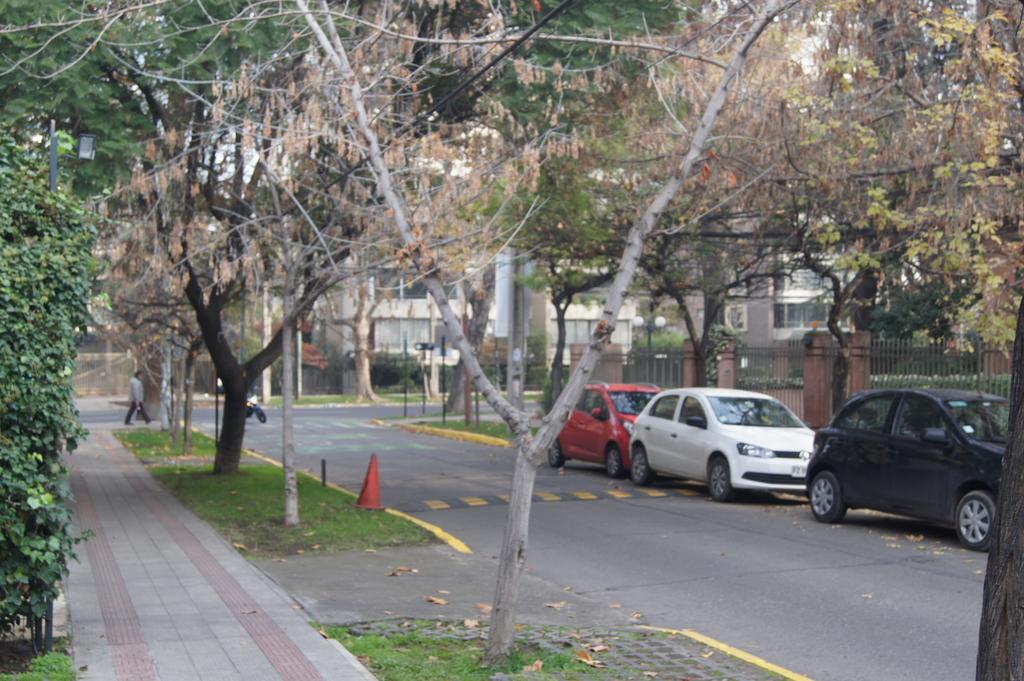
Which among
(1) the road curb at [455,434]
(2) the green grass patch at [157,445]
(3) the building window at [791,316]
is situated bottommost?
(2) the green grass patch at [157,445]

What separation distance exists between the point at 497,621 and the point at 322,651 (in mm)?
1302

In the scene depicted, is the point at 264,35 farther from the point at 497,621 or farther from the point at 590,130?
the point at 497,621

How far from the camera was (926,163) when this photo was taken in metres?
14.8

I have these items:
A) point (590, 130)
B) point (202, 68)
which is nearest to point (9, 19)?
point (202, 68)

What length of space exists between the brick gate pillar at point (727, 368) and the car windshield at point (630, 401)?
6102 mm

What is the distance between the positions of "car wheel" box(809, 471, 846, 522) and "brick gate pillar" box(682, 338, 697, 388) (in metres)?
13.5

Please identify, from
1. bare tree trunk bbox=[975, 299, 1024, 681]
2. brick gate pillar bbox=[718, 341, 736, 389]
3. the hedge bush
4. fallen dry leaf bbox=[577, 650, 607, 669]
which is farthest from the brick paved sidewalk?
brick gate pillar bbox=[718, 341, 736, 389]

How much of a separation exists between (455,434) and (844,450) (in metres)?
18.6

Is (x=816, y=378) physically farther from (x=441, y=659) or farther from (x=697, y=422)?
(x=441, y=659)

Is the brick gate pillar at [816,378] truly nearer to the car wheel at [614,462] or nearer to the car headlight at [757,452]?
the car wheel at [614,462]

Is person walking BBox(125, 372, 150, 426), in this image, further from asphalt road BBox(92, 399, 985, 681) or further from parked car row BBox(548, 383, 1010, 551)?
parked car row BBox(548, 383, 1010, 551)

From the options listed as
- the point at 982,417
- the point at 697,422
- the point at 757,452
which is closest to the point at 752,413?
the point at 697,422

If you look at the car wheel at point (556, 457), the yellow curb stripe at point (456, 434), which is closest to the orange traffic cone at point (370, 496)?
the car wheel at point (556, 457)

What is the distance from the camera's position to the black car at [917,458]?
12.5 metres
